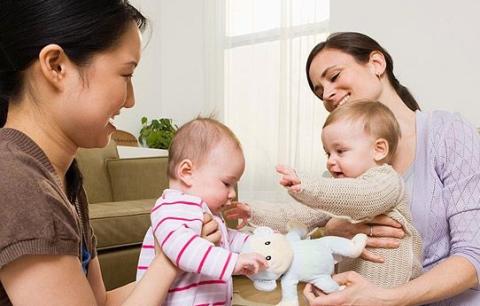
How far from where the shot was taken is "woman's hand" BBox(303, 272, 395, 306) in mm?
1162

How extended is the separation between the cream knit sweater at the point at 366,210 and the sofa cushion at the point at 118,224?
127 centimetres

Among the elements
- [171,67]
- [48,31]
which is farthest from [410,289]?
[171,67]

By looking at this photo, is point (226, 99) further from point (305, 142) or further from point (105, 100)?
point (105, 100)

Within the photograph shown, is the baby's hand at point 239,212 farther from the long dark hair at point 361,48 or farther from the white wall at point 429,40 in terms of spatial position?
the white wall at point 429,40

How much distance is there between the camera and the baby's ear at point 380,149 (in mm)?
1275

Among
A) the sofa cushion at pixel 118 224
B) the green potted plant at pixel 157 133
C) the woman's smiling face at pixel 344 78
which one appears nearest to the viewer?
the woman's smiling face at pixel 344 78

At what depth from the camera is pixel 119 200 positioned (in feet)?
11.1

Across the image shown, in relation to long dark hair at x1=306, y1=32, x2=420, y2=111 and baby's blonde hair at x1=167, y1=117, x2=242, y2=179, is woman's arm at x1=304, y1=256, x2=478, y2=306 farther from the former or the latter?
long dark hair at x1=306, y1=32, x2=420, y2=111

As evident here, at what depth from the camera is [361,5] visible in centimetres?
382

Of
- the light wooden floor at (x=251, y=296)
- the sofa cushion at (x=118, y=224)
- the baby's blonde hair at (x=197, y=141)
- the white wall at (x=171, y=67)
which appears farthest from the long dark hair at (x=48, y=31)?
the white wall at (x=171, y=67)

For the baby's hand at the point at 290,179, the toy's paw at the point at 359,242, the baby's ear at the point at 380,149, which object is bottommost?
the toy's paw at the point at 359,242

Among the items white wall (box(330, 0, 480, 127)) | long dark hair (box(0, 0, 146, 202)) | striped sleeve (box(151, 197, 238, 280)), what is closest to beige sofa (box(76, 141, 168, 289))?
striped sleeve (box(151, 197, 238, 280))

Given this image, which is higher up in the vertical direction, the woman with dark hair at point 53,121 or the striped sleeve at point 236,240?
the woman with dark hair at point 53,121

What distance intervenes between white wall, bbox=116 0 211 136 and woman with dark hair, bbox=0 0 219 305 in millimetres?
4536
